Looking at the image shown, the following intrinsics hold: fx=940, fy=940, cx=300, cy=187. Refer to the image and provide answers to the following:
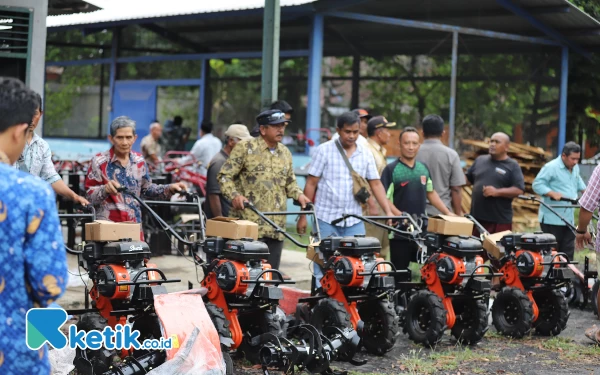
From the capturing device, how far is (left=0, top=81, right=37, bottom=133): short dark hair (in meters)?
3.61

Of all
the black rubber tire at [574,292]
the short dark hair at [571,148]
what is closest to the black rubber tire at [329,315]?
the black rubber tire at [574,292]

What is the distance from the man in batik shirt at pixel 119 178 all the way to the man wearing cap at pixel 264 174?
807 millimetres

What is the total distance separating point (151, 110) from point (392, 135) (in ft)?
18.6

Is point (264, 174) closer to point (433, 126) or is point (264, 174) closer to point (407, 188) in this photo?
point (407, 188)

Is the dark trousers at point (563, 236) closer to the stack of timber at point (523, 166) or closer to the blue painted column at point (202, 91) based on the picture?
the stack of timber at point (523, 166)

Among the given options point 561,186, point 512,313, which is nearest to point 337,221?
point 512,313

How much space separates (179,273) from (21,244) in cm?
805

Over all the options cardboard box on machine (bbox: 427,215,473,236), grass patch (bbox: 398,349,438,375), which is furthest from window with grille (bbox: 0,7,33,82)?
grass patch (bbox: 398,349,438,375)

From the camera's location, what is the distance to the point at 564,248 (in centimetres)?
1127

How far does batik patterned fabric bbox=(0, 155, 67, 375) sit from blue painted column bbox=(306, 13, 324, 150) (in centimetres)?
1284

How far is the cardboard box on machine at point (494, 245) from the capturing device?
360 inches

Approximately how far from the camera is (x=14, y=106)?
3635 millimetres

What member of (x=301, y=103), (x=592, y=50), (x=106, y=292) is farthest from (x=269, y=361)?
(x=592, y=50)

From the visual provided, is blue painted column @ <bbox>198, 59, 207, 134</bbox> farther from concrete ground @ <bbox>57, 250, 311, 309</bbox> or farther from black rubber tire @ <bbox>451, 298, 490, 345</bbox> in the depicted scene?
black rubber tire @ <bbox>451, 298, 490, 345</bbox>
